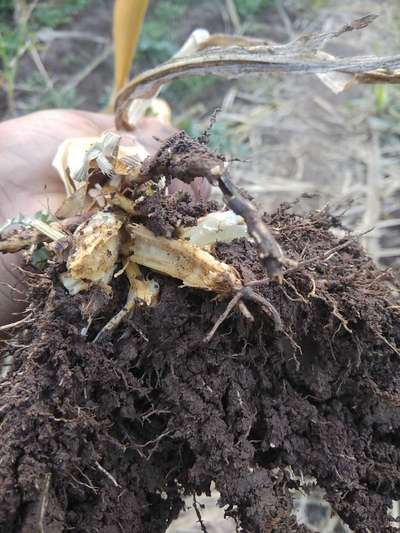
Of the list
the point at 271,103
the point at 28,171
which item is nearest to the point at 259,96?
the point at 271,103

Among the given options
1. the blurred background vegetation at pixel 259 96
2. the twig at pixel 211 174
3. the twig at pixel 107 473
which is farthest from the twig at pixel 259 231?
the blurred background vegetation at pixel 259 96

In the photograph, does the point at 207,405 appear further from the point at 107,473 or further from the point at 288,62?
the point at 288,62

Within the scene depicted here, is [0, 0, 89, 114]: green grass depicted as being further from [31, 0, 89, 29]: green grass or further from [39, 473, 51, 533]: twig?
[39, 473, 51, 533]: twig

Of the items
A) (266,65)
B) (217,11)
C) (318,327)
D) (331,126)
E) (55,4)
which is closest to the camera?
(318,327)

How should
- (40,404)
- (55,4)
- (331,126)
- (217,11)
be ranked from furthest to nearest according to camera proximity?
1. (217,11)
2. (55,4)
3. (331,126)
4. (40,404)

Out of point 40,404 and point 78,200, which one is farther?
point 78,200

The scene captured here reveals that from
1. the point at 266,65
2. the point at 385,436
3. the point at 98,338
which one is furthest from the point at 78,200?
the point at 385,436

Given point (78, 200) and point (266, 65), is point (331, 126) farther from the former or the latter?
point (78, 200)
